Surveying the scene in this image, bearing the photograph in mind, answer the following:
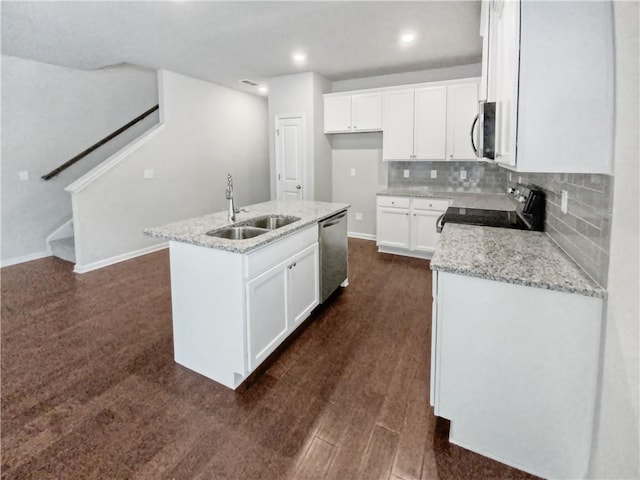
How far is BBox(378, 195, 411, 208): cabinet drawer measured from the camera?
4715 mm

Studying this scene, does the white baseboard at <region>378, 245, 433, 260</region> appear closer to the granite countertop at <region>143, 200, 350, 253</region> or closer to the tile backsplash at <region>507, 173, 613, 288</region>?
the granite countertop at <region>143, 200, 350, 253</region>

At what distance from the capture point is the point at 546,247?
1862 millimetres

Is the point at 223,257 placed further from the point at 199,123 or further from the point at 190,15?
the point at 199,123

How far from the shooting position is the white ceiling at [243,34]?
10.1ft

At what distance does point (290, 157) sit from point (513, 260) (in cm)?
441

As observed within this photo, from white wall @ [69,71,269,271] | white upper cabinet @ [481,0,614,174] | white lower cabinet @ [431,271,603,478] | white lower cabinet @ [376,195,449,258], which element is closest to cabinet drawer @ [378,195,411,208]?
white lower cabinet @ [376,195,449,258]

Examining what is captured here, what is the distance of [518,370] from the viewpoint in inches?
57.9

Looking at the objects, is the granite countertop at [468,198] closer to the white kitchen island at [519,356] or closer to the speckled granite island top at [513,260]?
the speckled granite island top at [513,260]

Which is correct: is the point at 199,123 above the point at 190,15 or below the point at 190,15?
below

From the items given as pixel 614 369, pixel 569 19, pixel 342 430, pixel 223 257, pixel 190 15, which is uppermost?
pixel 190 15

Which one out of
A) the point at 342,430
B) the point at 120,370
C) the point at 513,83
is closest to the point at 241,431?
the point at 342,430

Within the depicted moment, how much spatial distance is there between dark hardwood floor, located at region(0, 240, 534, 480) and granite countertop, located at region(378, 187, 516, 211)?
3.80 feet

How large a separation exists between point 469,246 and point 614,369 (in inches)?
32.0

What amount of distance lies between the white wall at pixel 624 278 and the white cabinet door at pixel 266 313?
166 centimetres
